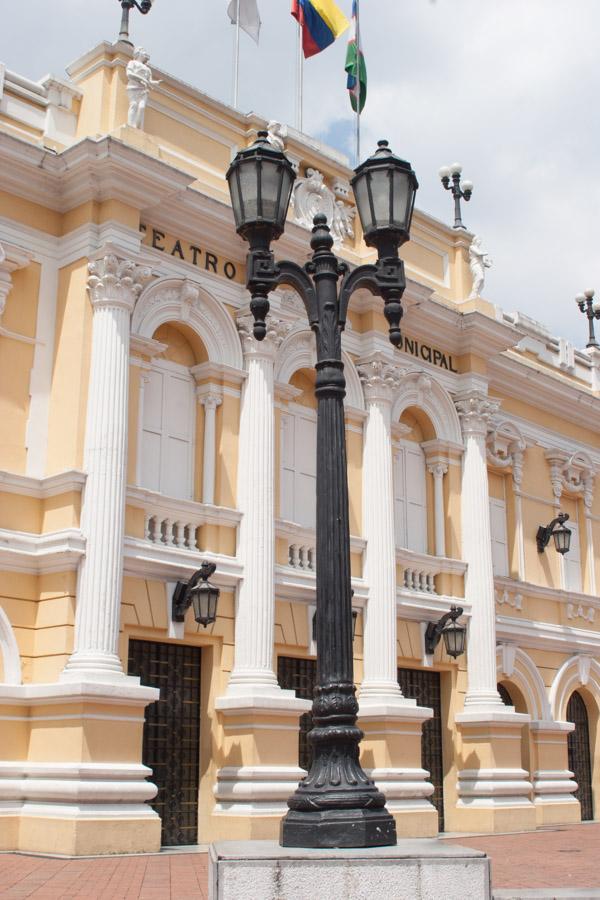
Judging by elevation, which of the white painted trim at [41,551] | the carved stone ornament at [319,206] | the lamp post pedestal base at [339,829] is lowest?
the lamp post pedestal base at [339,829]

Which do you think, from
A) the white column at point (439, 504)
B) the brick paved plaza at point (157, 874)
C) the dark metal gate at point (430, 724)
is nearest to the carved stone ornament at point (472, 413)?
the white column at point (439, 504)

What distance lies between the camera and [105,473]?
1469cm

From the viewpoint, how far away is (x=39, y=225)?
52.7 feet

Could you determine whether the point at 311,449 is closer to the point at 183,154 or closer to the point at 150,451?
the point at 150,451

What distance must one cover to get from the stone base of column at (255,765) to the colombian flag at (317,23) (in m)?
11.1

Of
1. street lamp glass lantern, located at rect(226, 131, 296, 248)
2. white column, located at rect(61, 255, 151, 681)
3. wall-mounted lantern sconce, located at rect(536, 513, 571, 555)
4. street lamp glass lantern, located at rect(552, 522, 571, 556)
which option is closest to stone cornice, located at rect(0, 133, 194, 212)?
white column, located at rect(61, 255, 151, 681)

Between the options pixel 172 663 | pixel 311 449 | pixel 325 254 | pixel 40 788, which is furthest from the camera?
pixel 311 449

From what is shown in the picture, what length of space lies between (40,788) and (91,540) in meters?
3.03

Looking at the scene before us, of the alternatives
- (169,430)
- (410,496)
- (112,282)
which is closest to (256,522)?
(169,430)

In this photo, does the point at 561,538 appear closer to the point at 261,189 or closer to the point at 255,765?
the point at 255,765

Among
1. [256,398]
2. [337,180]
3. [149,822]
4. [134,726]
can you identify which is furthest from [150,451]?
[337,180]

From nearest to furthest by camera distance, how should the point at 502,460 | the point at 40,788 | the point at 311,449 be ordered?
the point at 40,788, the point at 311,449, the point at 502,460

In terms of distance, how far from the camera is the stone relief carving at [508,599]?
21.9 m

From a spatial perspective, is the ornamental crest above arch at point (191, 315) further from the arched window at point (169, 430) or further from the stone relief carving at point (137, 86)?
the stone relief carving at point (137, 86)
